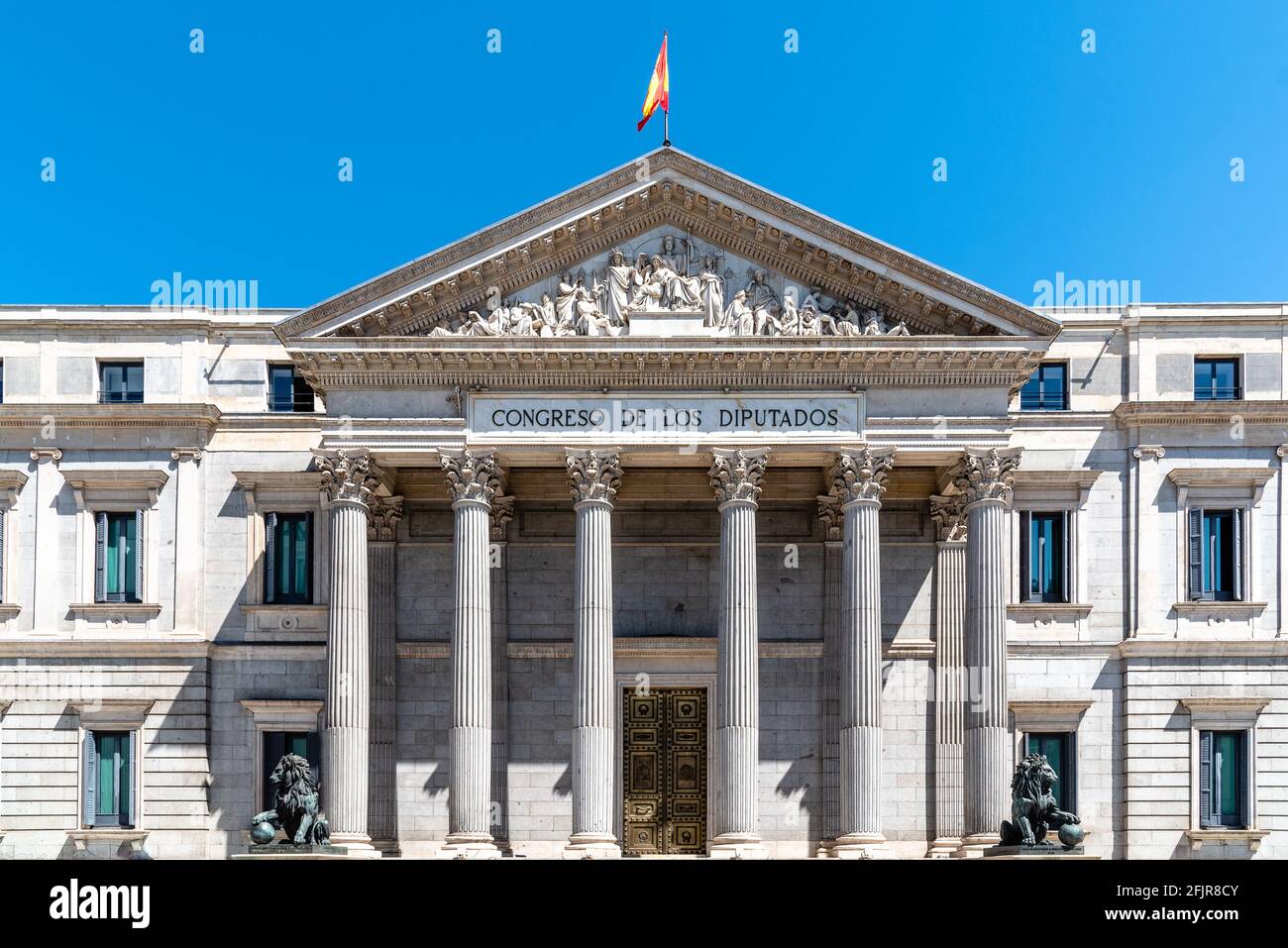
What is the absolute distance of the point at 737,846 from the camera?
45406 millimetres

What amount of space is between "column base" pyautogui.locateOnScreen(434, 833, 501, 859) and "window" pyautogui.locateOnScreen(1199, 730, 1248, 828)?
2169cm

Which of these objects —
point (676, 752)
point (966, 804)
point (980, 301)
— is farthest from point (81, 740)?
point (980, 301)

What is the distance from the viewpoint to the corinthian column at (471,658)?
45.8m

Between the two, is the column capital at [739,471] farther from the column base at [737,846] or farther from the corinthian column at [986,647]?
the column base at [737,846]

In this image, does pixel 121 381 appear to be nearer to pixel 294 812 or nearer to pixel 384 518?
pixel 384 518

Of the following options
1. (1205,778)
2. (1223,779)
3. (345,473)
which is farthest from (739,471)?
(1223,779)

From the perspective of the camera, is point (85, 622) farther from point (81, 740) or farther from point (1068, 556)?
point (1068, 556)

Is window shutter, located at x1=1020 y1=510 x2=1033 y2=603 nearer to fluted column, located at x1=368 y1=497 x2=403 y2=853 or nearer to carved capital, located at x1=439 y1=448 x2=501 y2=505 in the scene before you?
carved capital, located at x1=439 y1=448 x2=501 y2=505

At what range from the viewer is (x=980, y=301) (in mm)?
47344

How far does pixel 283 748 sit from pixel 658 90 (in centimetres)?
2258

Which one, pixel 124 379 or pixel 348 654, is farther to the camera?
pixel 124 379

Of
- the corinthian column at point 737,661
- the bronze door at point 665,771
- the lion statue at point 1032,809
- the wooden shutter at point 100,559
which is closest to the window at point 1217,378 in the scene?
the lion statue at point 1032,809

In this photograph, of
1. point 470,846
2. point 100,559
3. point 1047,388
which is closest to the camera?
point 470,846
